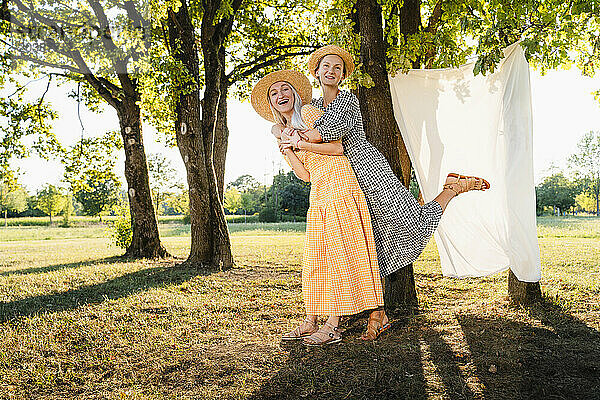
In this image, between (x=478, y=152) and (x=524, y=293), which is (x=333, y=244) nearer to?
(x=478, y=152)

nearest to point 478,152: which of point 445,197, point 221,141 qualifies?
point 445,197

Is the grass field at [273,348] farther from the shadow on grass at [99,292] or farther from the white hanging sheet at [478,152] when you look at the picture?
the white hanging sheet at [478,152]

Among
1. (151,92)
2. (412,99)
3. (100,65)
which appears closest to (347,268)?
(412,99)

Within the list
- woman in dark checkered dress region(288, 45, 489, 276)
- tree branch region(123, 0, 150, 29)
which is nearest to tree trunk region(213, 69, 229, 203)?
tree branch region(123, 0, 150, 29)

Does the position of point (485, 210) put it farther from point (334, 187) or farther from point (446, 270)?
point (334, 187)

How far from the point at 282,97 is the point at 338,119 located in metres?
0.60

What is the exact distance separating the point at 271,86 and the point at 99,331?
2.63 m

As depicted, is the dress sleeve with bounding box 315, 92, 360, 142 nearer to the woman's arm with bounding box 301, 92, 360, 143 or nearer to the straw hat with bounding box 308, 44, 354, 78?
the woman's arm with bounding box 301, 92, 360, 143

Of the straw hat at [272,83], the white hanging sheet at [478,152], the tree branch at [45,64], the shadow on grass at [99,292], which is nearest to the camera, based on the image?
the straw hat at [272,83]

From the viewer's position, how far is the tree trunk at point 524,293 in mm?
4719

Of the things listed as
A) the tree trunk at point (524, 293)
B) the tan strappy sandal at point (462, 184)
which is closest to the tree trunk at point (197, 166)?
the tree trunk at point (524, 293)

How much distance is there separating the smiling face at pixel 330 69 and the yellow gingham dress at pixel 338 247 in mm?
288

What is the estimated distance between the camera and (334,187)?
3795mm

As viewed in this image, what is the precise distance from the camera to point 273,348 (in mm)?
3674
